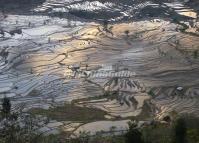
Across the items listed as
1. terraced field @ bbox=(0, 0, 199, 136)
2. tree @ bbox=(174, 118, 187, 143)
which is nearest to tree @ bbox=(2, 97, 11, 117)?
terraced field @ bbox=(0, 0, 199, 136)

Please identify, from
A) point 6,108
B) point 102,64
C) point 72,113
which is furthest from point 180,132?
point 102,64

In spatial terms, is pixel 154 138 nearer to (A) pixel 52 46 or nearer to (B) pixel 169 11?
(A) pixel 52 46

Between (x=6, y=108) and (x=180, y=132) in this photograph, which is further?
A: (x=6, y=108)

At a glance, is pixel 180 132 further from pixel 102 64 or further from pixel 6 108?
pixel 102 64

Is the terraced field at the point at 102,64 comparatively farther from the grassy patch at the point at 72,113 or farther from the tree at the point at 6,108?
the tree at the point at 6,108

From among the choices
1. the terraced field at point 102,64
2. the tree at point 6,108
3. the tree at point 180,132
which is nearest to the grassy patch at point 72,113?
the terraced field at point 102,64

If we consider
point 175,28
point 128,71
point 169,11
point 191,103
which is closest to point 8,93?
point 128,71

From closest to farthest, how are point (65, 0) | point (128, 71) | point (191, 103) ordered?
point (191, 103) → point (128, 71) → point (65, 0)

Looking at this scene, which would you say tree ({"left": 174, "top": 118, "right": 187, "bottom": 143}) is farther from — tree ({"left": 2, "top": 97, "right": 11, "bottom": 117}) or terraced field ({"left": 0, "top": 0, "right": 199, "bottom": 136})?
tree ({"left": 2, "top": 97, "right": 11, "bottom": 117})
